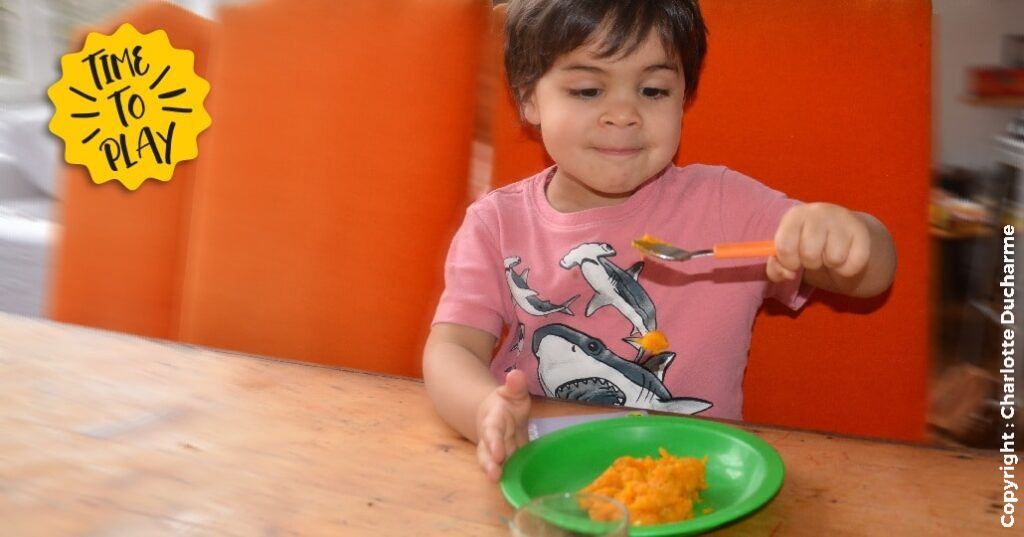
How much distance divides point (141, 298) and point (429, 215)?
66cm

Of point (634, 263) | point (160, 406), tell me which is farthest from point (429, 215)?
point (160, 406)

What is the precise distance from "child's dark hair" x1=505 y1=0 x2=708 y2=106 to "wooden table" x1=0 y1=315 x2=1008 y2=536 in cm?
46

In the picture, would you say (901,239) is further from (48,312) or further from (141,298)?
(48,312)

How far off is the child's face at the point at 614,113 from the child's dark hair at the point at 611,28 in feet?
0.05

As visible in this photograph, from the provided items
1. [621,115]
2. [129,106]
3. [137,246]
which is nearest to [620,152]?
[621,115]

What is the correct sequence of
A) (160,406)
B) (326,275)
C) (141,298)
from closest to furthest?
(160,406) → (326,275) → (141,298)

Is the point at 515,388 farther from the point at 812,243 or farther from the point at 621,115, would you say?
the point at 621,115

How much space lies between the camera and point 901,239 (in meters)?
1.18

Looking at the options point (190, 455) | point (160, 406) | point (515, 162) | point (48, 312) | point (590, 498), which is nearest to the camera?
point (590, 498)

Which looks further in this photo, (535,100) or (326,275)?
(326,275)

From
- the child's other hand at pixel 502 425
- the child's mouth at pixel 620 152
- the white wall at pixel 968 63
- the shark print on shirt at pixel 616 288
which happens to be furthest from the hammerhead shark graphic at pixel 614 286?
the white wall at pixel 968 63

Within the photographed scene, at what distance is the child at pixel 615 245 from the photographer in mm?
1135

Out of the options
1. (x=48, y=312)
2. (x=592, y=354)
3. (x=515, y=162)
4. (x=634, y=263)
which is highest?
(x=515, y=162)

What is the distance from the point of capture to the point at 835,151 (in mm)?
1206
